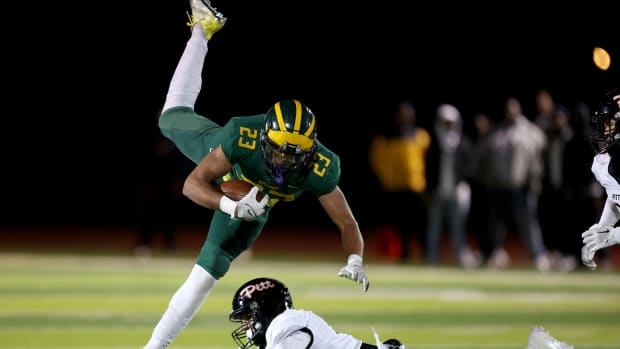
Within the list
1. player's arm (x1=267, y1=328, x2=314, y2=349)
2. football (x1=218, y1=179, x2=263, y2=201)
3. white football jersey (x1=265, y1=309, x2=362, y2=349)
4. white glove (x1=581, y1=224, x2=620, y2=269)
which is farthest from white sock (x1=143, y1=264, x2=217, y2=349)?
white glove (x1=581, y1=224, x2=620, y2=269)

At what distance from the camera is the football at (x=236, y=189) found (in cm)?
639

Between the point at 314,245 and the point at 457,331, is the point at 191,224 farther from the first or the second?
the point at 457,331

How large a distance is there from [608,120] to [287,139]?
5.30 feet

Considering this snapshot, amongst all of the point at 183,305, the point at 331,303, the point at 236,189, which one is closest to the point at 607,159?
the point at 236,189

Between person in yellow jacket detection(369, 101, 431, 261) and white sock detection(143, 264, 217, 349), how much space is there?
8.29 m

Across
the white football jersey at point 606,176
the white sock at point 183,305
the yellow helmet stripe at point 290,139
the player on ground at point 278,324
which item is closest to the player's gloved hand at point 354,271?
the player on ground at point 278,324

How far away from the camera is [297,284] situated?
12.4 metres

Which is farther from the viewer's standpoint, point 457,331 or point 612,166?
point 457,331

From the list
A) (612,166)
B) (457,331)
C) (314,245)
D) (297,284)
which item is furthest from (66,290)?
(314,245)

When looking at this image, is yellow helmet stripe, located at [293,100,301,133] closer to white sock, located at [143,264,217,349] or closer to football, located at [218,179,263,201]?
football, located at [218,179,263,201]

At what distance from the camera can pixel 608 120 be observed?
19.0ft

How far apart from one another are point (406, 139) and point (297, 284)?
3.31 m

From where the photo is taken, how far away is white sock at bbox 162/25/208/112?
7.44 meters

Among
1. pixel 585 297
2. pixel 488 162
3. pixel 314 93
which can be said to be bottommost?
pixel 585 297
